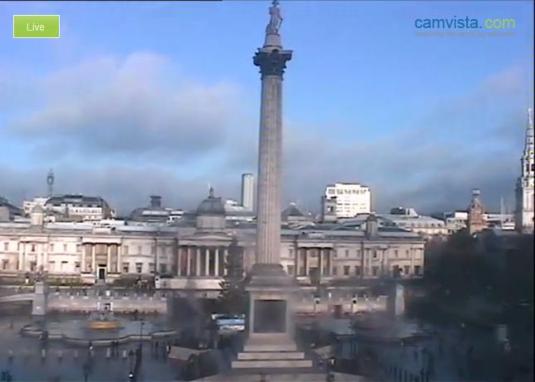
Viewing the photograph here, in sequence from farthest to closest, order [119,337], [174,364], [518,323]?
[119,337] < [174,364] < [518,323]

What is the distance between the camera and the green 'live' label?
4258 mm

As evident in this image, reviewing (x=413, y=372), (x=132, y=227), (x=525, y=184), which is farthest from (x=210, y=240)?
(x=525, y=184)

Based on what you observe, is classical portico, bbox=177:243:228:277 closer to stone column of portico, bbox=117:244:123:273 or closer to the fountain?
stone column of portico, bbox=117:244:123:273

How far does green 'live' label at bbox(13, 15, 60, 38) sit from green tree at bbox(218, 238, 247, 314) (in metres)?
2.14

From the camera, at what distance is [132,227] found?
5.62m

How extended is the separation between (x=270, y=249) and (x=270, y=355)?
0.75 meters

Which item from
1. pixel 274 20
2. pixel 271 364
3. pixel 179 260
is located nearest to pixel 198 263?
pixel 179 260

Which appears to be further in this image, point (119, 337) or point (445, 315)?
point (119, 337)

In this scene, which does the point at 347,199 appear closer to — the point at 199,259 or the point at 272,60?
the point at 272,60

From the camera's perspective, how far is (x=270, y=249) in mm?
5355

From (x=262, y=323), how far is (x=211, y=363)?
1.45 ft

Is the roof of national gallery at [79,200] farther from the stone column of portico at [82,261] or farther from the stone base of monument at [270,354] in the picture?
the stone base of monument at [270,354]

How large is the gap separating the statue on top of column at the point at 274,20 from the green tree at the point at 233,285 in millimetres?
1629

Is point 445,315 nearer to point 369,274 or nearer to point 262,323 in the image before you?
point 369,274
